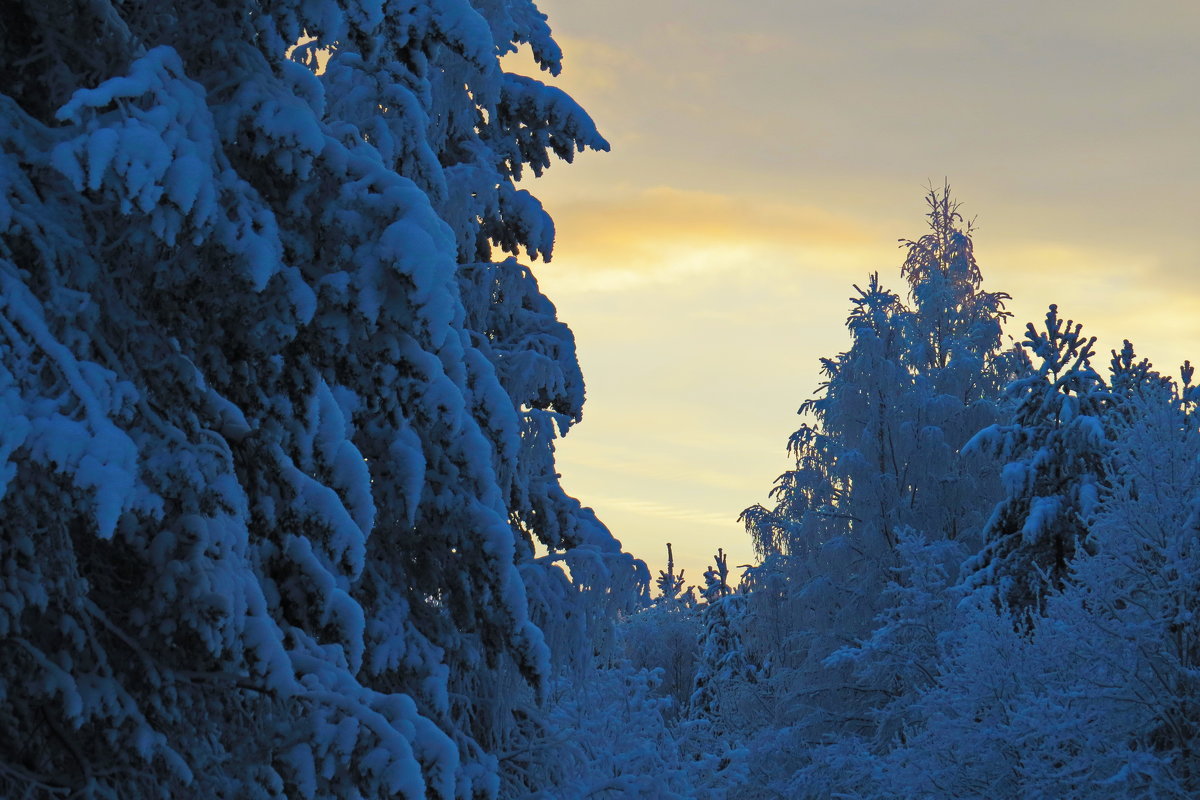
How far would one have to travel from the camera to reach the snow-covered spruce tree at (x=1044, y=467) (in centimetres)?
1878

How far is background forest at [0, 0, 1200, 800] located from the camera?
465 centimetres

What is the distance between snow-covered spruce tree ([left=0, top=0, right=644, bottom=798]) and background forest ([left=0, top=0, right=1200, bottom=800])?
0.02 metres

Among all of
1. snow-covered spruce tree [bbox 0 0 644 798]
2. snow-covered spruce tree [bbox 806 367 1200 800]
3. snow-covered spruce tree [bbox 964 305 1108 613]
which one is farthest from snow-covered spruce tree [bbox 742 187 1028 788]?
snow-covered spruce tree [bbox 0 0 644 798]

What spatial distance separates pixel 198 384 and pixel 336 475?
3.24ft

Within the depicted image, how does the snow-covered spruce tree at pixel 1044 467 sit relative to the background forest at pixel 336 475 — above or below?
above

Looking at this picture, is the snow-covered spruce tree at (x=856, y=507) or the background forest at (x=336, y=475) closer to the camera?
the background forest at (x=336, y=475)

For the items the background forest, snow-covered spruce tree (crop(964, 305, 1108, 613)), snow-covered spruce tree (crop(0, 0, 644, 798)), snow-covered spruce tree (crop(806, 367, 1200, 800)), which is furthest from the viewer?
snow-covered spruce tree (crop(964, 305, 1108, 613))

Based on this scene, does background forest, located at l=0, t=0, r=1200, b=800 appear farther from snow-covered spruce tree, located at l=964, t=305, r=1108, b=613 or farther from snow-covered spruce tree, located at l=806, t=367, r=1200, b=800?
snow-covered spruce tree, located at l=964, t=305, r=1108, b=613

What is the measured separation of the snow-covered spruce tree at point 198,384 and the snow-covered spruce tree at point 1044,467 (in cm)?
1467

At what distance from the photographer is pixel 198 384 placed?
5.09 m

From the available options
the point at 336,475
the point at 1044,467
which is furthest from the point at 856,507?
the point at 336,475

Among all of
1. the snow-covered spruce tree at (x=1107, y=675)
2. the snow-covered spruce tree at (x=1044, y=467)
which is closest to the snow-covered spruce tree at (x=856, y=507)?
the snow-covered spruce tree at (x=1044, y=467)

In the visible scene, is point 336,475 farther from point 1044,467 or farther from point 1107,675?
point 1044,467

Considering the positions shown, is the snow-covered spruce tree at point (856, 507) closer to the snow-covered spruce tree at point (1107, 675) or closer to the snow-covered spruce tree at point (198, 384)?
the snow-covered spruce tree at point (1107, 675)
